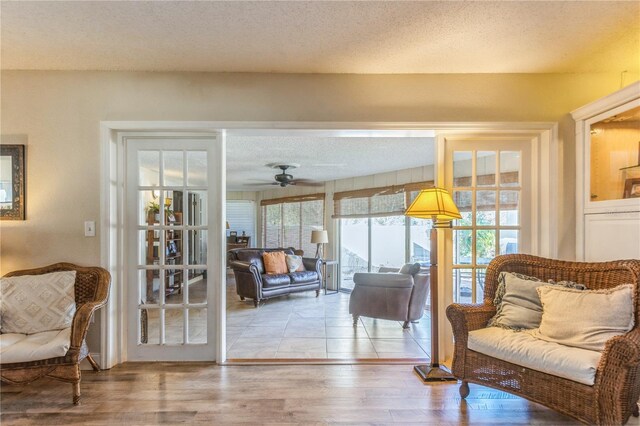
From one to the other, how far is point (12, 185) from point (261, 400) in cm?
260

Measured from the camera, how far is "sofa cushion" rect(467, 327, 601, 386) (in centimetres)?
166

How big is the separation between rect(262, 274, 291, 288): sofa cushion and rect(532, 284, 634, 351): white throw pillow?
3802mm

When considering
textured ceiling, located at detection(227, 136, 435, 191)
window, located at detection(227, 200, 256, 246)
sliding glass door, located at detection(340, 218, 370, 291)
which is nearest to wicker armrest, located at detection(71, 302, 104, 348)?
textured ceiling, located at detection(227, 136, 435, 191)

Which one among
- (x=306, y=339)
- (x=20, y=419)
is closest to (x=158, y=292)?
(x=20, y=419)

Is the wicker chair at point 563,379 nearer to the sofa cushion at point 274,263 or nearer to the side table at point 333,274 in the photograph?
the sofa cushion at point 274,263

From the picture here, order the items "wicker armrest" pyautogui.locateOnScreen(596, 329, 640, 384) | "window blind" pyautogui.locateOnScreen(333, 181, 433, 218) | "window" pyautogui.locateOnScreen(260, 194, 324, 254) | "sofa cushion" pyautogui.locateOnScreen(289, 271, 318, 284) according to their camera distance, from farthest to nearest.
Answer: "window" pyautogui.locateOnScreen(260, 194, 324, 254)
"sofa cushion" pyautogui.locateOnScreen(289, 271, 318, 284)
"window blind" pyautogui.locateOnScreen(333, 181, 433, 218)
"wicker armrest" pyautogui.locateOnScreen(596, 329, 640, 384)

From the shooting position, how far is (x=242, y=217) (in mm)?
8586

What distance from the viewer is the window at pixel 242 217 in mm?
8523

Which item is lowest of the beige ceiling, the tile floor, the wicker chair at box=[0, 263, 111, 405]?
the tile floor

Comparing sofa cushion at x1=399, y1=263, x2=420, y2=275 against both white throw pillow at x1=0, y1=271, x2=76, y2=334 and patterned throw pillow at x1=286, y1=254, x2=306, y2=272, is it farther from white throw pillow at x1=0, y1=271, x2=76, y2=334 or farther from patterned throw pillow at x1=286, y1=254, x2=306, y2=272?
white throw pillow at x1=0, y1=271, x2=76, y2=334

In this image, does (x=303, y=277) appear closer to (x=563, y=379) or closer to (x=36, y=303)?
(x=36, y=303)

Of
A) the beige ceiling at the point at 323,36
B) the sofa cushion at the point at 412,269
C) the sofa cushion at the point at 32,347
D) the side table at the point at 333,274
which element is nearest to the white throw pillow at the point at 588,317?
the beige ceiling at the point at 323,36

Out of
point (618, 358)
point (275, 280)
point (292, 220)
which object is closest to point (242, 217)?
point (292, 220)

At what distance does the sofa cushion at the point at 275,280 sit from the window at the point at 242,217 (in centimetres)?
342
